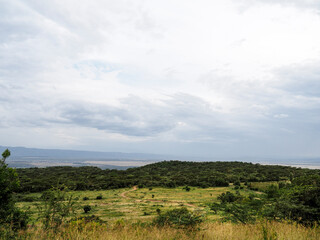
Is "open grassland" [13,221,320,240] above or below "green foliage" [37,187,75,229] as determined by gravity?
below

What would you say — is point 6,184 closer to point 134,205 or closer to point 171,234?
point 171,234

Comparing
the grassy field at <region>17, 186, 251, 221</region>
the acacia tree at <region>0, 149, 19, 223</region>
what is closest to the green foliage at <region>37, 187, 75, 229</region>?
the acacia tree at <region>0, 149, 19, 223</region>

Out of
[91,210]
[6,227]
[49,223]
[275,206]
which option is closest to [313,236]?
[275,206]

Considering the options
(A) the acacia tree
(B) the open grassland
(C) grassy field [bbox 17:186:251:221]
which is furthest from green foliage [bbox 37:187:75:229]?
(C) grassy field [bbox 17:186:251:221]

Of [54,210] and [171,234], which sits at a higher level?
[54,210]

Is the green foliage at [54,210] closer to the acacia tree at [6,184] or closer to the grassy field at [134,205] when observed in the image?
the acacia tree at [6,184]

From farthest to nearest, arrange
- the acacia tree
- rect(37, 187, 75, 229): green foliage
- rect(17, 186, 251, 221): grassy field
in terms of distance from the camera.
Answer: rect(17, 186, 251, 221): grassy field → the acacia tree → rect(37, 187, 75, 229): green foliage

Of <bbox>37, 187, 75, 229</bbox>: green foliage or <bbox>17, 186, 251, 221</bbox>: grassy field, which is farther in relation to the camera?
<bbox>17, 186, 251, 221</bbox>: grassy field

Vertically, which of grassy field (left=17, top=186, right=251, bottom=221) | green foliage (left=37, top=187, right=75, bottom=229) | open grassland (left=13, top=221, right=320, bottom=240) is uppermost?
green foliage (left=37, top=187, right=75, bottom=229)

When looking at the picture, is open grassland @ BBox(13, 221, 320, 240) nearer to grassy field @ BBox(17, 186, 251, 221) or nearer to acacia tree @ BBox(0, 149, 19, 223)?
grassy field @ BBox(17, 186, 251, 221)

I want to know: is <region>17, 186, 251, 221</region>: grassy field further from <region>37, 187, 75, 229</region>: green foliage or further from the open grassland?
<region>37, 187, 75, 229</region>: green foliage

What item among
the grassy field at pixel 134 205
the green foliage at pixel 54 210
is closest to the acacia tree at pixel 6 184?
the grassy field at pixel 134 205

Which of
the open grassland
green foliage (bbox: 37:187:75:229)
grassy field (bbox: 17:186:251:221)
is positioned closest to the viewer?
the open grassland

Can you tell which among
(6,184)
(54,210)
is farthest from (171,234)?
(6,184)
